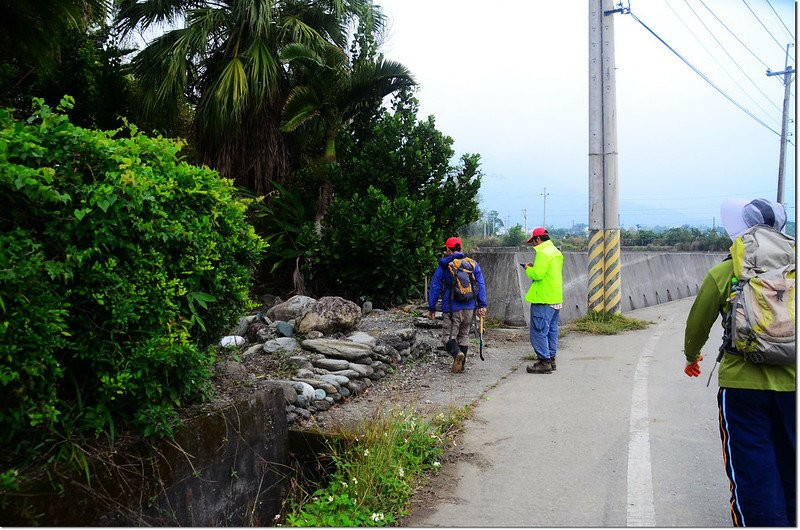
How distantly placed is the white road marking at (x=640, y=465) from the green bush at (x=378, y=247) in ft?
17.0

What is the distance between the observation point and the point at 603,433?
6.30 metres

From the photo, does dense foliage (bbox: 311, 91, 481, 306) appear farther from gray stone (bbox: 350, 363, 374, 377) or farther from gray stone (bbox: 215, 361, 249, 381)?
gray stone (bbox: 215, 361, 249, 381)

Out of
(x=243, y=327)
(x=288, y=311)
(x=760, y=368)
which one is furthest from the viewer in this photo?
(x=288, y=311)

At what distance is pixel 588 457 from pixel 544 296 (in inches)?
141

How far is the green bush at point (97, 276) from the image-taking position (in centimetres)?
375

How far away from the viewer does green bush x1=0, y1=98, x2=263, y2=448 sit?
148 inches

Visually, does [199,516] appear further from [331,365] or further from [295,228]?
[295,228]

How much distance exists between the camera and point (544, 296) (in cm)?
903

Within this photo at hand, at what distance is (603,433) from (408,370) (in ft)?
10.9

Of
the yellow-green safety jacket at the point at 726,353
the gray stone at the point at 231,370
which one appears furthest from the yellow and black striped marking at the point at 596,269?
the yellow-green safety jacket at the point at 726,353

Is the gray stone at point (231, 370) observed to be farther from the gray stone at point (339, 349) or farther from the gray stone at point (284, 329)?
the gray stone at point (284, 329)

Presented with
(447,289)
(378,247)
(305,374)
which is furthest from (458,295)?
(378,247)

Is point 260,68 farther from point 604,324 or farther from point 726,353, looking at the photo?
point 726,353

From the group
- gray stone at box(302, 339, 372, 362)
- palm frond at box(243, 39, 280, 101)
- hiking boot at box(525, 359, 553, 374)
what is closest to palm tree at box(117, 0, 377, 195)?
palm frond at box(243, 39, 280, 101)
